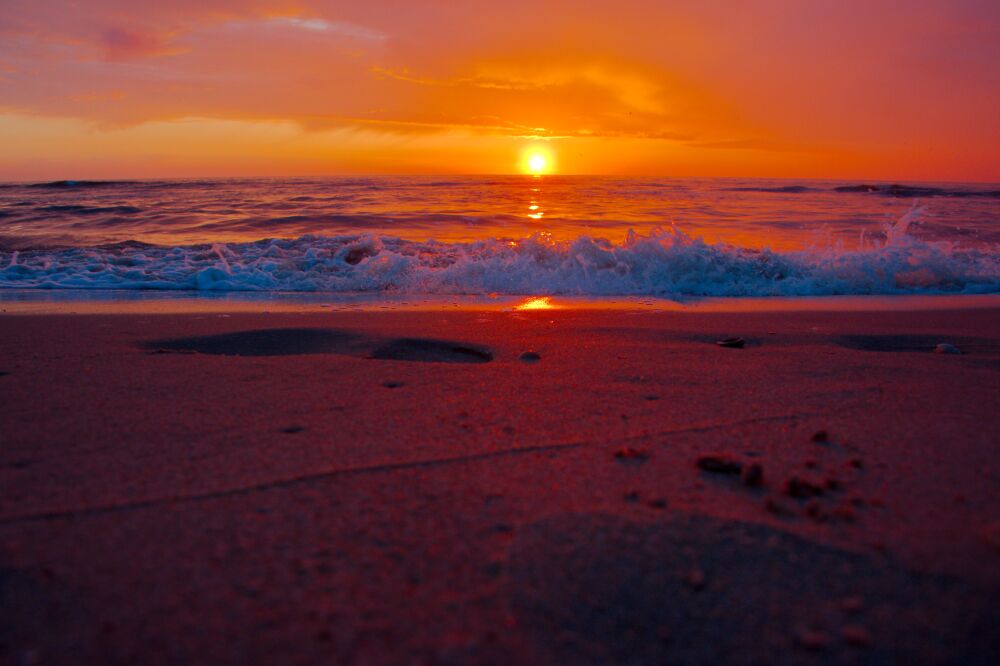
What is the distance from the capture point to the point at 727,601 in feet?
4.60

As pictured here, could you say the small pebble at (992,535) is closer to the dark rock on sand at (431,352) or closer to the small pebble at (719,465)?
the small pebble at (719,465)

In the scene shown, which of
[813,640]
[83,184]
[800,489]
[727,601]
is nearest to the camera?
[813,640]

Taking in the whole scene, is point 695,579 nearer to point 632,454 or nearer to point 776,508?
point 776,508

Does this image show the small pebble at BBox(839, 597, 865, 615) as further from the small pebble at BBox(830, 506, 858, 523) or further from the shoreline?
the shoreline

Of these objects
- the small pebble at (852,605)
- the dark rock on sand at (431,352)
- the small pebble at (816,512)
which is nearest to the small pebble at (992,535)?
the small pebble at (816,512)

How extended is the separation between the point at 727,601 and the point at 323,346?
2.93 meters

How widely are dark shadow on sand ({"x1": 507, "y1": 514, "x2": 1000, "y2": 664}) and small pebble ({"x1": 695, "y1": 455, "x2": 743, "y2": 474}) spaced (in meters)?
0.36

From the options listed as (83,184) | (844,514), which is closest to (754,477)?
(844,514)

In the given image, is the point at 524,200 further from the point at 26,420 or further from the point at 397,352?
the point at 26,420

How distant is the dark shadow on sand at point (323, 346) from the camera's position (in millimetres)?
3688

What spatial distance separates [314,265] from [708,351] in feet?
18.9

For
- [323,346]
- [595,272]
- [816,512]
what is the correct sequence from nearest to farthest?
1. [816,512]
2. [323,346]
3. [595,272]

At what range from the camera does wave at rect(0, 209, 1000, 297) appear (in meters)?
7.07

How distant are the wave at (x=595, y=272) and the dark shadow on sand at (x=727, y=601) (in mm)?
5267
